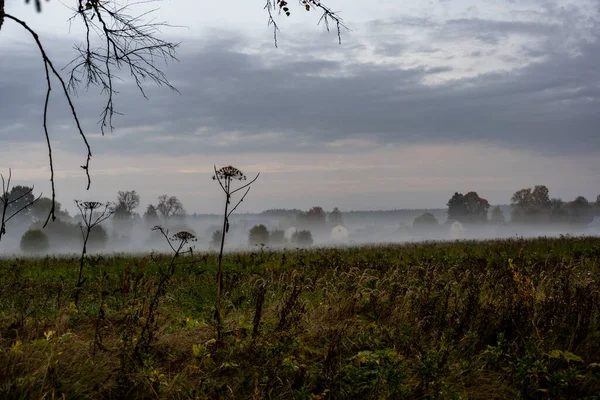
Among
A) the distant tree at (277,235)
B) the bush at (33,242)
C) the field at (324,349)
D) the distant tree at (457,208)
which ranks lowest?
the bush at (33,242)

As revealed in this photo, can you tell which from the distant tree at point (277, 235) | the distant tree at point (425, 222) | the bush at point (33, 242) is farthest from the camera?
the distant tree at point (425, 222)

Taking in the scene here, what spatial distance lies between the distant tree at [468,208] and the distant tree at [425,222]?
28.3 m

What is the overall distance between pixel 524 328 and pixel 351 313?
86.3 inches

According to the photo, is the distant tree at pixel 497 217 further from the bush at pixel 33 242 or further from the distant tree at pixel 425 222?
the bush at pixel 33 242

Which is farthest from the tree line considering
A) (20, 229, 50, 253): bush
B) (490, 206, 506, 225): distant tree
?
(20, 229, 50, 253): bush

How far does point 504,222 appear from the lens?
124 meters

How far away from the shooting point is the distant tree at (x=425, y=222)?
14525cm

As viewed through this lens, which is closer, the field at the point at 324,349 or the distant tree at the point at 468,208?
the field at the point at 324,349

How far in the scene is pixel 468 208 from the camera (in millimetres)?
116312

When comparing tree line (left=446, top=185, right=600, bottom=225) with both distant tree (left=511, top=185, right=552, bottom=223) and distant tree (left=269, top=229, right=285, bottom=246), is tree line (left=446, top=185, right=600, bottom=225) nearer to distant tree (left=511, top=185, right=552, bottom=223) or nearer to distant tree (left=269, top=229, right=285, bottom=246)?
distant tree (left=511, top=185, right=552, bottom=223)

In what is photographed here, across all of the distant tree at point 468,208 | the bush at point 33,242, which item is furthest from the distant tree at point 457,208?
the bush at point 33,242

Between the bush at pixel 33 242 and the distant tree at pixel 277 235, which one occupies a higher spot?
the distant tree at pixel 277 235

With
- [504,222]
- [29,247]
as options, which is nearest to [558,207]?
[504,222]

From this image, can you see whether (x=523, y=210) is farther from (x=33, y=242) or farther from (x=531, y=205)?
(x=33, y=242)
